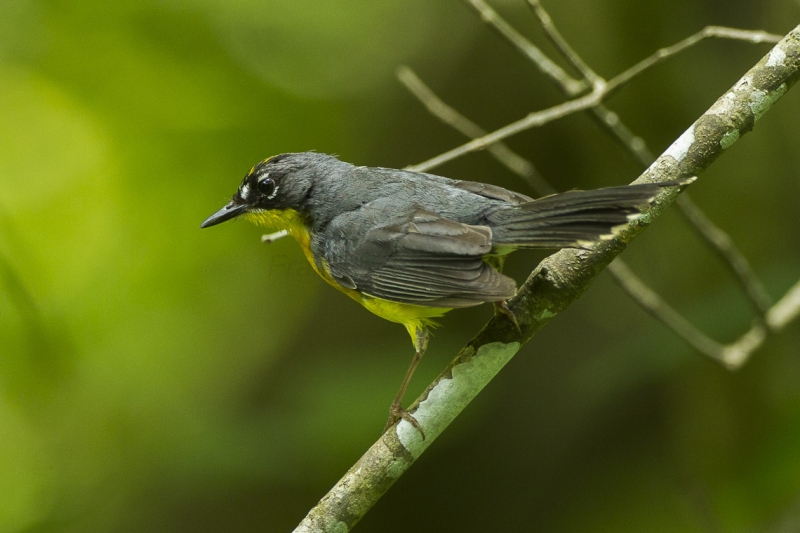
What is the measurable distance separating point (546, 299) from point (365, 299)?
0.98 meters

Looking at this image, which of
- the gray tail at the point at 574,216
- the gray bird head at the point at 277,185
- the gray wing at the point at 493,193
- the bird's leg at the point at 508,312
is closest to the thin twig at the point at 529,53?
the gray wing at the point at 493,193

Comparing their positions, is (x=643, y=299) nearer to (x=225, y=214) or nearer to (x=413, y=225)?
(x=413, y=225)

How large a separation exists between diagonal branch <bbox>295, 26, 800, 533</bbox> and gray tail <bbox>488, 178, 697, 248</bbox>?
17 cm

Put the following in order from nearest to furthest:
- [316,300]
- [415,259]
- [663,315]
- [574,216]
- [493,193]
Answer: [574,216] → [415,259] → [493,193] → [663,315] → [316,300]

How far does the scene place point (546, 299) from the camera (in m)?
2.70

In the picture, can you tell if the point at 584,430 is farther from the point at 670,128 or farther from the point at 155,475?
the point at 155,475

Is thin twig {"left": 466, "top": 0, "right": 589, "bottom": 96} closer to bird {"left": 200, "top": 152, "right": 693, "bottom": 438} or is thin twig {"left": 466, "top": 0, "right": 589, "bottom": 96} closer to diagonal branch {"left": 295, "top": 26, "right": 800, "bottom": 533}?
bird {"left": 200, "top": 152, "right": 693, "bottom": 438}

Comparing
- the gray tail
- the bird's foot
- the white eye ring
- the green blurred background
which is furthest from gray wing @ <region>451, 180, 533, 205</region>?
the green blurred background

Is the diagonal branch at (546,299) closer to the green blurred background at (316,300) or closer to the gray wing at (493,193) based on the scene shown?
the gray wing at (493,193)

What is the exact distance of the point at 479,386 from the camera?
2.61 metres

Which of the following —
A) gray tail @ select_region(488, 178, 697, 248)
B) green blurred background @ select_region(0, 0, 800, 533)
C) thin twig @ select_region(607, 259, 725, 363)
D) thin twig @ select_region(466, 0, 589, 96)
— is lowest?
green blurred background @ select_region(0, 0, 800, 533)

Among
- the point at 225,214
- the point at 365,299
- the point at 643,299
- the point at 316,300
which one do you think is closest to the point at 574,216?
the point at 365,299

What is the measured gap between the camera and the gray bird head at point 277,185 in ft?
11.7

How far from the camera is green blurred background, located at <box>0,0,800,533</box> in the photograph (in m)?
4.71
